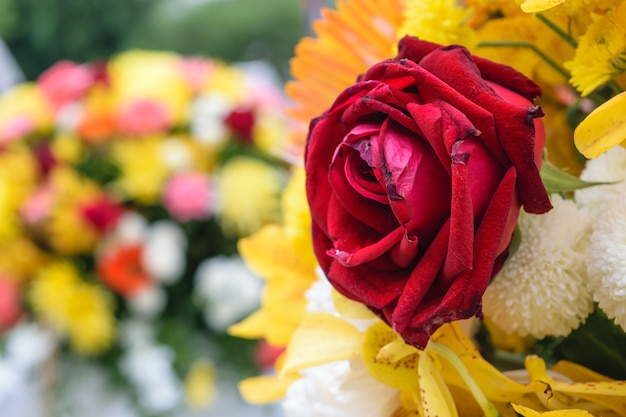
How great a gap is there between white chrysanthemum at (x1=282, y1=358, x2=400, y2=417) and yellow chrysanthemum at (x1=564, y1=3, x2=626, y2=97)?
176 millimetres

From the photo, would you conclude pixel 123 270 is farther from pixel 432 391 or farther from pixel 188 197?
pixel 432 391

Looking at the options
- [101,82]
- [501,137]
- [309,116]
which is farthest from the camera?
[101,82]

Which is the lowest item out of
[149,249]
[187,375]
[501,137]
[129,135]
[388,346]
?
[187,375]

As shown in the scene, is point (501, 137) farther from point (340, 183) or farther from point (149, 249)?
point (149, 249)

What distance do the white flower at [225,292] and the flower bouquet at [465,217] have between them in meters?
0.64

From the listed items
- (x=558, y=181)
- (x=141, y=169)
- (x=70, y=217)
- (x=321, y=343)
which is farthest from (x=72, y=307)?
(x=558, y=181)

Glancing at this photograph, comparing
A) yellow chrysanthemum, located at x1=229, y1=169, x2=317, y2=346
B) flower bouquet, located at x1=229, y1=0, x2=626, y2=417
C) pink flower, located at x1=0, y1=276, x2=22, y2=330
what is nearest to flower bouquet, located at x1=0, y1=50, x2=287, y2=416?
pink flower, located at x1=0, y1=276, x2=22, y2=330

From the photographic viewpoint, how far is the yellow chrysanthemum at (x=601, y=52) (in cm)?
29

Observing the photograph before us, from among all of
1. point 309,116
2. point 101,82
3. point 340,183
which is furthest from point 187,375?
point 340,183

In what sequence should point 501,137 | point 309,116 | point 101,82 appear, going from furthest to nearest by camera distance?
point 101,82
point 309,116
point 501,137

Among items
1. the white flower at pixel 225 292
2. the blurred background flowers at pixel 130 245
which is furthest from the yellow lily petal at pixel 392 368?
the white flower at pixel 225 292

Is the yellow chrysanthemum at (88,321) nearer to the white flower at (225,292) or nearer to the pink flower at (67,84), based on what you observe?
the white flower at (225,292)

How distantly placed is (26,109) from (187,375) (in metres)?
0.59

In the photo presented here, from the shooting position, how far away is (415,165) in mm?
260
